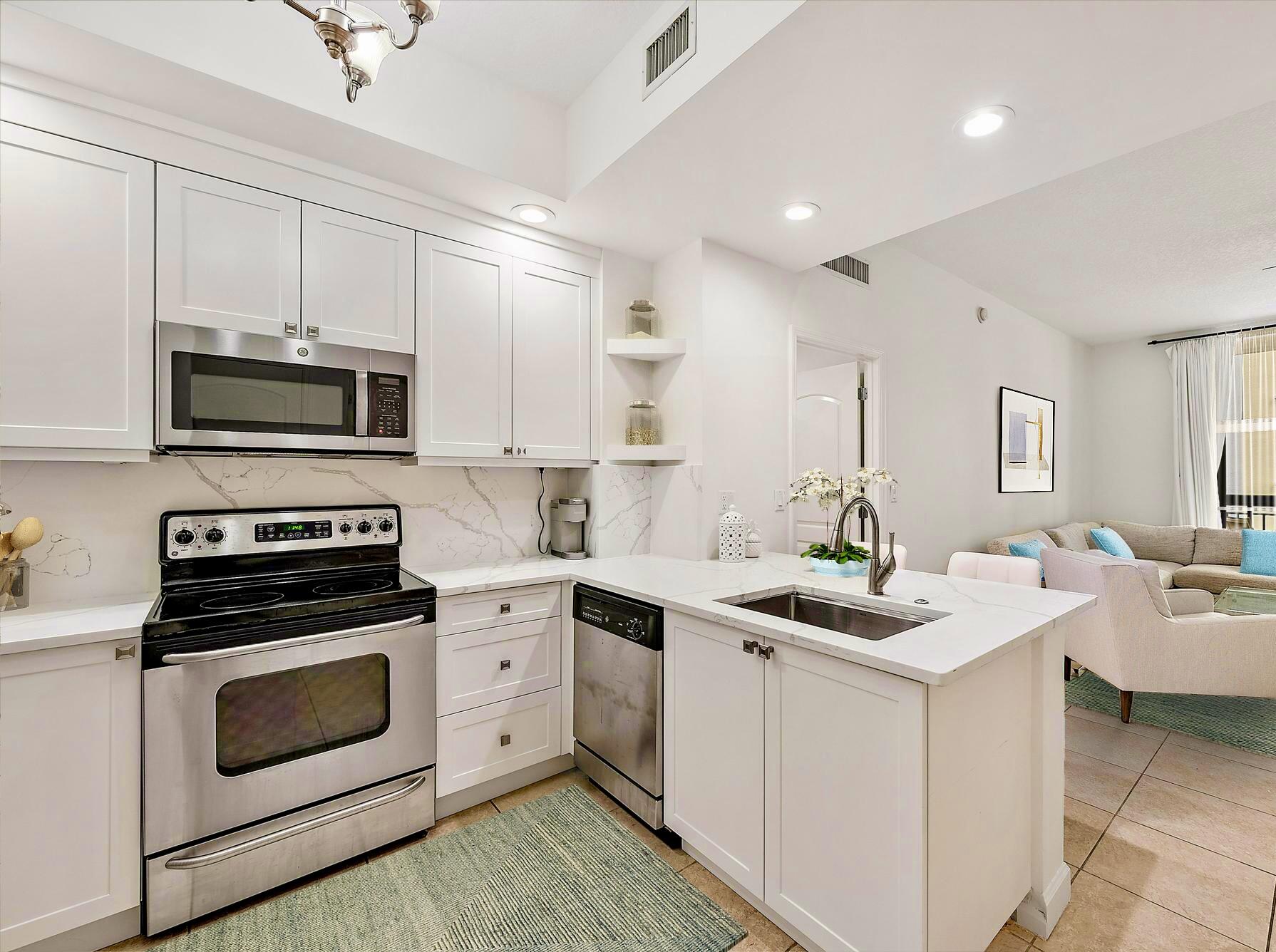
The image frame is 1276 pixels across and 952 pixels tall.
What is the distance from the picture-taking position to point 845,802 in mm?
1380

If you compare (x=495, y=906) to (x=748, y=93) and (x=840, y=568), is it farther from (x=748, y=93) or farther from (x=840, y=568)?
(x=748, y=93)

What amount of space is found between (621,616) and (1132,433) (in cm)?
679

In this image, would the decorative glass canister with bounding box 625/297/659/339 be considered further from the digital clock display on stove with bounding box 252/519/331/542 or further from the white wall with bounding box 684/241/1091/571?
the digital clock display on stove with bounding box 252/519/331/542

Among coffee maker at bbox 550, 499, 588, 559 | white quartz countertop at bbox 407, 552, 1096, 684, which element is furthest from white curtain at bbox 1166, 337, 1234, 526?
coffee maker at bbox 550, 499, 588, 559

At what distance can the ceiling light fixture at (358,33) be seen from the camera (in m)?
1.07

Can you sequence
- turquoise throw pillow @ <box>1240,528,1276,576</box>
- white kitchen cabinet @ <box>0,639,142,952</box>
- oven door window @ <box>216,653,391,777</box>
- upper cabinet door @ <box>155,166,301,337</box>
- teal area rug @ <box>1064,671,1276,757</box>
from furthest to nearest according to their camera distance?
turquoise throw pillow @ <box>1240,528,1276,576</box>, teal area rug @ <box>1064,671,1276,757</box>, upper cabinet door @ <box>155,166,301,337</box>, oven door window @ <box>216,653,391,777</box>, white kitchen cabinet @ <box>0,639,142,952</box>

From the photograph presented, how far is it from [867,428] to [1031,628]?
2283 millimetres

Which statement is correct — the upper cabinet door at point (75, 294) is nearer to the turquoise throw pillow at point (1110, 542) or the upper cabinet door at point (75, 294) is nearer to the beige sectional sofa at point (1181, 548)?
the beige sectional sofa at point (1181, 548)

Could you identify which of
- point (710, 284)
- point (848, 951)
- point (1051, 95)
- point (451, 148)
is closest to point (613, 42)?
point (451, 148)

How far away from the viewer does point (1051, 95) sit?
167 cm

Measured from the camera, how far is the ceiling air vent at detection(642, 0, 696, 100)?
1.71 meters

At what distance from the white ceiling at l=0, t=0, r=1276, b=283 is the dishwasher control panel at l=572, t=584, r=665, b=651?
5.28 feet

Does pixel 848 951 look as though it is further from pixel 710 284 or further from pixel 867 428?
pixel 867 428

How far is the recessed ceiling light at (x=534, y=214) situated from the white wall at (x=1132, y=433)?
6.74 metres
